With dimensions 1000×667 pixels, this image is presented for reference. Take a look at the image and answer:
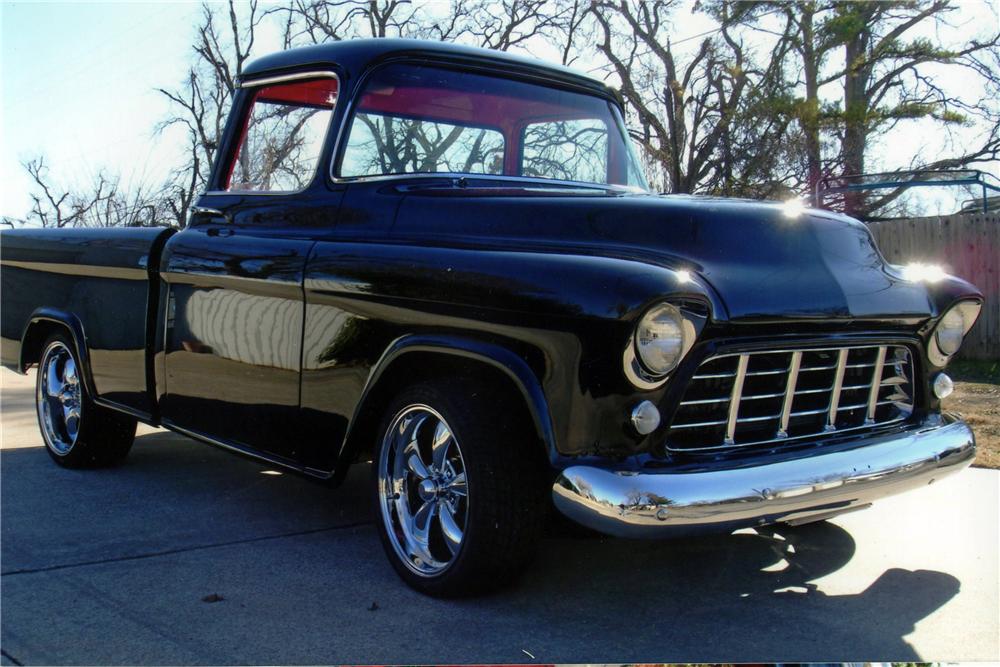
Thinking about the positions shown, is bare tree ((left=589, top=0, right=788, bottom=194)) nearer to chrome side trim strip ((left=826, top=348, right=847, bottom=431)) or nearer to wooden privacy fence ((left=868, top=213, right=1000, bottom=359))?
wooden privacy fence ((left=868, top=213, right=1000, bottom=359))

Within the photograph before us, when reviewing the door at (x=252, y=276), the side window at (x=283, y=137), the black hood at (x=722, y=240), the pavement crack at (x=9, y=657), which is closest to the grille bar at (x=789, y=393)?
the black hood at (x=722, y=240)

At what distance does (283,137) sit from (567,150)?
124 centimetres

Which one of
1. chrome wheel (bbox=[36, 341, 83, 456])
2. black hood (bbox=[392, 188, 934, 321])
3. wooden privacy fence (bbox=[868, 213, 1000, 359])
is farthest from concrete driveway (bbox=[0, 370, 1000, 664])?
wooden privacy fence (bbox=[868, 213, 1000, 359])

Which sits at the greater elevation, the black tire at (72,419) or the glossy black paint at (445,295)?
the glossy black paint at (445,295)

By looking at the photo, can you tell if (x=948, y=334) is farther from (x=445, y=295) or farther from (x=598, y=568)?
(x=445, y=295)

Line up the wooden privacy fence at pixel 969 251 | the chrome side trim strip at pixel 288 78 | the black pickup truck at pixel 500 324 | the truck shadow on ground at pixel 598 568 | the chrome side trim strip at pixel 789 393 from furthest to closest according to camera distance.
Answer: the wooden privacy fence at pixel 969 251, the chrome side trim strip at pixel 288 78, the chrome side trim strip at pixel 789 393, the truck shadow on ground at pixel 598 568, the black pickup truck at pixel 500 324

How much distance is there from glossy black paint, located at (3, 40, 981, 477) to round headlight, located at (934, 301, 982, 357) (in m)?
0.06

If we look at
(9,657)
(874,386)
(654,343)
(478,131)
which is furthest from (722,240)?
(9,657)

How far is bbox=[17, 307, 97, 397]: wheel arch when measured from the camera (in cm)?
479

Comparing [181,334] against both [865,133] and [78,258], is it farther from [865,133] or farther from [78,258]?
[865,133]

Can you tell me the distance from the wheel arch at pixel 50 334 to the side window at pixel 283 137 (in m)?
1.12

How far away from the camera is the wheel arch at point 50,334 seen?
479cm

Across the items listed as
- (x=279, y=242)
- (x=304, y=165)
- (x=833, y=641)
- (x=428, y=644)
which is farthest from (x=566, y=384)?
(x=304, y=165)

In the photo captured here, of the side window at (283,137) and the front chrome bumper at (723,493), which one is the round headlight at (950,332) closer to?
the front chrome bumper at (723,493)
